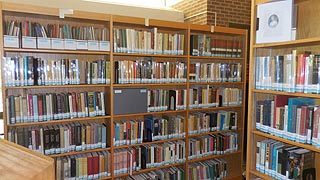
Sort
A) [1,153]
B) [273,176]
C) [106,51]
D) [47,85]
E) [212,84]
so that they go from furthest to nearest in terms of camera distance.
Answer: [212,84], [106,51], [47,85], [273,176], [1,153]

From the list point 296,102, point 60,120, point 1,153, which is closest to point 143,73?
point 60,120

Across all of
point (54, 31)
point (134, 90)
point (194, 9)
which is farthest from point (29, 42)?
point (194, 9)

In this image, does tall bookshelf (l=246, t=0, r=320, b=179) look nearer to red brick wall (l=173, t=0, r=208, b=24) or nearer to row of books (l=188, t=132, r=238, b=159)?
row of books (l=188, t=132, r=238, b=159)

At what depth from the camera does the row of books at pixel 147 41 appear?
2846 millimetres

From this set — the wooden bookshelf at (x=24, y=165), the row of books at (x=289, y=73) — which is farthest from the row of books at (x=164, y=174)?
the wooden bookshelf at (x=24, y=165)

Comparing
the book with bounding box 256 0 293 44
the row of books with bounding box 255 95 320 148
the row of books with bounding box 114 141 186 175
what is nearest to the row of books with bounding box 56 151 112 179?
Result: the row of books with bounding box 114 141 186 175

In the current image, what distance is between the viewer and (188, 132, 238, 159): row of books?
338 centimetres

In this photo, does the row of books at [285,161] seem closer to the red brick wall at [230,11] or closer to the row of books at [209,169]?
the row of books at [209,169]

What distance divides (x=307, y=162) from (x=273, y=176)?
280mm

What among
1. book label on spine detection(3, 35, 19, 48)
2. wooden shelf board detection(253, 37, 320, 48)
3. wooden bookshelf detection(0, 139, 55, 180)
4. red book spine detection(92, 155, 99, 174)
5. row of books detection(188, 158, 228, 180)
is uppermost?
book label on spine detection(3, 35, 19, 48)

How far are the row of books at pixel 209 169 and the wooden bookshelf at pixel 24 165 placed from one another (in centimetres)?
298

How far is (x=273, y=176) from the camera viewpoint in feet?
6.63

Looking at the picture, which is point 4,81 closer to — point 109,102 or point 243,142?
point 109,102

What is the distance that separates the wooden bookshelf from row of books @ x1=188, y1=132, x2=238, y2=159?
9.50 ft
